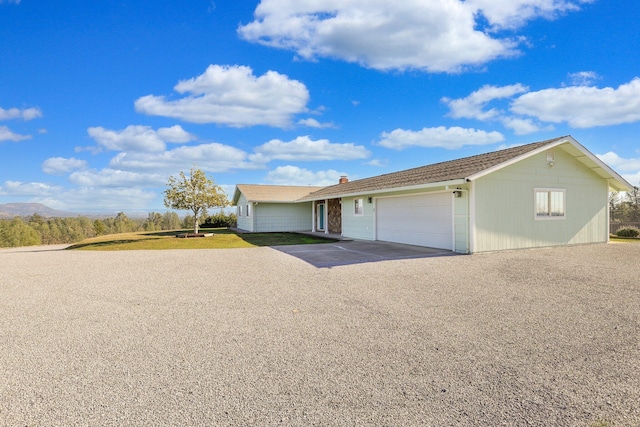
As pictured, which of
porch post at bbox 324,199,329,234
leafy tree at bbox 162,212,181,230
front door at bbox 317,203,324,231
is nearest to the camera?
porch post at bbox 324,199,329,234

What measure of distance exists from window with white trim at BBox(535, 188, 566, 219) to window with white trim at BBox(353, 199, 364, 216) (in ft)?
26.4

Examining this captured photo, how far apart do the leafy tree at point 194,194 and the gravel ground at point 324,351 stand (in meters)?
12.5

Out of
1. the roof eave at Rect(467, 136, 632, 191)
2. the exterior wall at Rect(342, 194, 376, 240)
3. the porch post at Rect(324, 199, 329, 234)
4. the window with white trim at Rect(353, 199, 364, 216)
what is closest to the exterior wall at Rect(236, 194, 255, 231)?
the porch post at Rect(324, 199, 329, 234)

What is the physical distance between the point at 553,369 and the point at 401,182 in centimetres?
1210

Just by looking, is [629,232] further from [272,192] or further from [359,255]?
[272,192]

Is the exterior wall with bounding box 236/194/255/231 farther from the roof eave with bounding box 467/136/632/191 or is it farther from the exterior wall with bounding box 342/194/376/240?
the roof eave with bounding box 467/136/632/191

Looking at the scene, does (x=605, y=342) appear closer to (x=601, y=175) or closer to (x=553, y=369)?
(x=553, y=369)

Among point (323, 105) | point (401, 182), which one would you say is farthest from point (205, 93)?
point (401, 182)

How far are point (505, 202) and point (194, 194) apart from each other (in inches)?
650

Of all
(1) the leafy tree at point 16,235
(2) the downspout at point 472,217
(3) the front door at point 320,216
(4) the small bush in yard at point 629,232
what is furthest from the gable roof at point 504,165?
(1) the leafy tree at point 16,235

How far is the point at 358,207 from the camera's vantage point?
1861 centimetres

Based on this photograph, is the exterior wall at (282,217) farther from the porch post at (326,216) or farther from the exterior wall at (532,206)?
the exterior wall at (532,206)

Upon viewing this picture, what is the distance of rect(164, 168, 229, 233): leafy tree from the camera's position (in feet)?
65.2

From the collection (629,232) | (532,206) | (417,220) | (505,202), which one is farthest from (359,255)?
(629,232)
